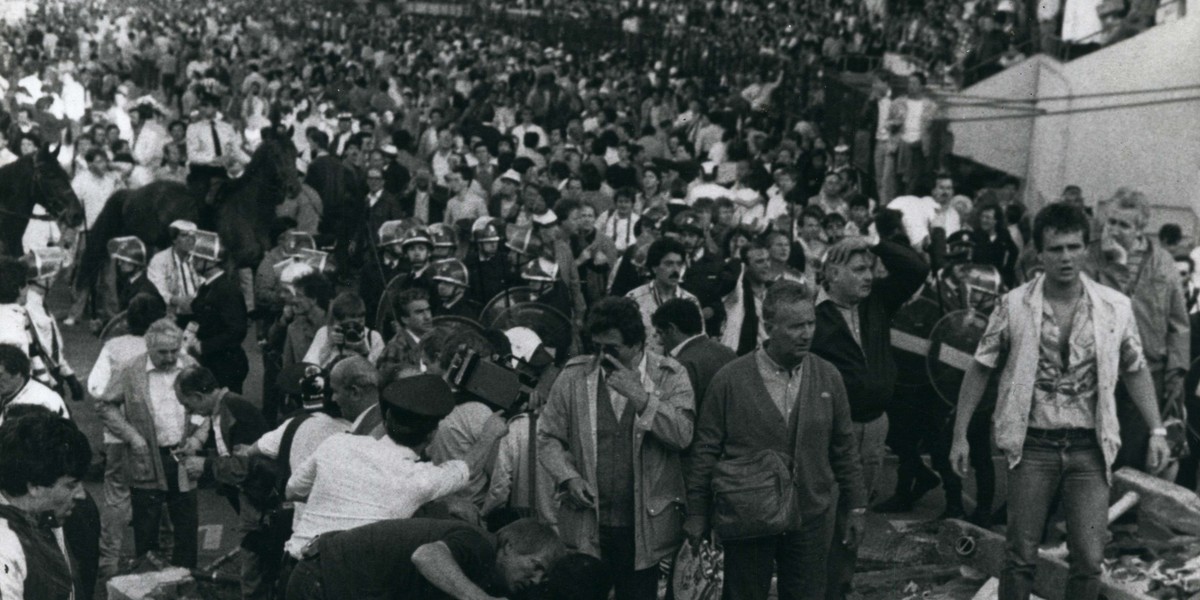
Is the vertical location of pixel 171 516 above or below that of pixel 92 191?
below

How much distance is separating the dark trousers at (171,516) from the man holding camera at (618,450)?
2.37m

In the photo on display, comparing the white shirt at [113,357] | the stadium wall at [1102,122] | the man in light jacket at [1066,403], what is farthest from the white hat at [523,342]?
the stadium wall at [1102,122]

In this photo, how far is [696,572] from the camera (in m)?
6.54

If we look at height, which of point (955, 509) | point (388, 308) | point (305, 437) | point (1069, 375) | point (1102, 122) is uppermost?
point (1102, 122)

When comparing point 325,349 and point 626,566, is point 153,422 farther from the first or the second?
point 626,566

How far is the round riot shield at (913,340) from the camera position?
962cm

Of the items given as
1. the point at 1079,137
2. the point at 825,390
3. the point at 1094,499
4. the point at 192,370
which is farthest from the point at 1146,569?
the point at 1079,137

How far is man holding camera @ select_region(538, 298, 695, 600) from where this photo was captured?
6.53 meters

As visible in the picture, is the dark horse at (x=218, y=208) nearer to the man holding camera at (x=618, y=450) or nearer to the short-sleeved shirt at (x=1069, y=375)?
the man holding camera at (x=618, y=450)

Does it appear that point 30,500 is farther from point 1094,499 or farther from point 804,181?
point 804,181

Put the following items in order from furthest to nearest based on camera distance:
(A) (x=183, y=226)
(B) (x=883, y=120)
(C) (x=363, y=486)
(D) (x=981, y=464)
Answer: (B) (x=883, y=120), (A) (x=183, y=226), (D) (x=981, y=464), (C) (x=363, y=486)

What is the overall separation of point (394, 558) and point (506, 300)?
6196mm

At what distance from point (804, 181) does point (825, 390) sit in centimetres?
758

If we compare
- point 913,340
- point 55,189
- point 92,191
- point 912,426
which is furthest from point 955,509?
point 92,191
